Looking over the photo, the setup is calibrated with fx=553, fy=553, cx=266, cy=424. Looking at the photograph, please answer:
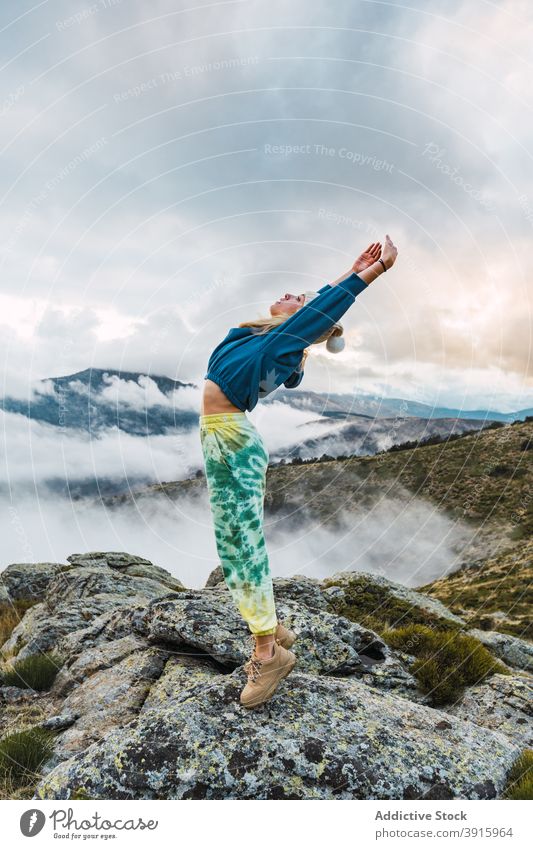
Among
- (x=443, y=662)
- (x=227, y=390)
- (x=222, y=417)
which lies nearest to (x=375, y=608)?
(x=443, y=662)

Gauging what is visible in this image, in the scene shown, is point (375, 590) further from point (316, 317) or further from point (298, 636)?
point (316, 317)

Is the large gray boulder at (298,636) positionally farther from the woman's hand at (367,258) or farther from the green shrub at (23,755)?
the woman's hand at (367,258)

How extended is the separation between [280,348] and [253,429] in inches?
27.7

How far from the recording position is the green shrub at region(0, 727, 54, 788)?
525cm

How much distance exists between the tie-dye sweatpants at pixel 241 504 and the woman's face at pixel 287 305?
39.8 inches

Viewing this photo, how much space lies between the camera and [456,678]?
6.89 m

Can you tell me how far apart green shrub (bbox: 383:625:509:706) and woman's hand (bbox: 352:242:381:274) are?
501 cm

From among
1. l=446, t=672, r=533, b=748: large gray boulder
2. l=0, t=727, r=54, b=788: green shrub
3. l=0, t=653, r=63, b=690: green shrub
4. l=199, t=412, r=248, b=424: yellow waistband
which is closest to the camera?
l=199, t=412, r=248, b=424: yellow waistband

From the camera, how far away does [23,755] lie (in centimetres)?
542

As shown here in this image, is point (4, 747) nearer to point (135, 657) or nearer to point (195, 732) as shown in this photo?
point (135, 657)

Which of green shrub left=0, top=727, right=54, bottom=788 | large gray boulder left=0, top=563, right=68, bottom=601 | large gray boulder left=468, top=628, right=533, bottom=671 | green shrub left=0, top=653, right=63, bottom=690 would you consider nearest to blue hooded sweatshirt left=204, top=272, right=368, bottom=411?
green shrub left=0, top=727, right=54, bottom=788

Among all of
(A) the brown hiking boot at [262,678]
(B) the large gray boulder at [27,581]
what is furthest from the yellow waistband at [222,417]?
(B) the large gray boulder at [27,581]

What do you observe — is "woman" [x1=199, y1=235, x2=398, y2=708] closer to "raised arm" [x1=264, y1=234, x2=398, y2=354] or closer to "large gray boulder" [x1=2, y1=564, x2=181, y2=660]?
"raised arm" [x1=264, y1=234, x2=398, y2=354]

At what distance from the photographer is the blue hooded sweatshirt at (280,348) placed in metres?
4.42
